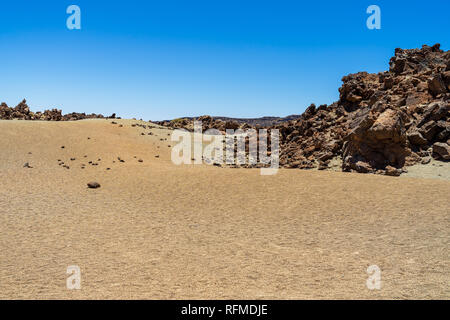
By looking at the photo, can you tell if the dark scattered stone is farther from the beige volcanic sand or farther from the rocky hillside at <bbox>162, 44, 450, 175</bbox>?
the rocky hillside at <bbox>162, 44, 450, 175</bbox>

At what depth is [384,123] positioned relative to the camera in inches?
583

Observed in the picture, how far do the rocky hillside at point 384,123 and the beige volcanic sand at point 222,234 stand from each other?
10.7 ft

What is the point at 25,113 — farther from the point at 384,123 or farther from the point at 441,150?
the point at 441,150

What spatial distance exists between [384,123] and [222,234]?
33.0 feet

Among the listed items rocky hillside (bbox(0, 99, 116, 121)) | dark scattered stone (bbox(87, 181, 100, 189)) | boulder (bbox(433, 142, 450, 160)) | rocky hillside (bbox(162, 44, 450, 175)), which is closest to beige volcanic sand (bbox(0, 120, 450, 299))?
dark scattered stone (bbox(87, 181, 100, 189))

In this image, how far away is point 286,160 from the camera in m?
22.6

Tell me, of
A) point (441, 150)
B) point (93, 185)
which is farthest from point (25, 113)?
point (441, 150)

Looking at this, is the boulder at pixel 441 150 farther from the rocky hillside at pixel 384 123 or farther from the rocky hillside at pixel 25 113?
the rocky hillside at pixel 25 113

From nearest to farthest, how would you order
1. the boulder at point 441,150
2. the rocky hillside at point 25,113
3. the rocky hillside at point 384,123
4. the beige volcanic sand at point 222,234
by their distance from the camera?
1. the beige volcanic sand at point 222,234
2. the boulder at point 441,150
3. the rocky hillside at point 384,123
4. the rocky hillside at point 25,113

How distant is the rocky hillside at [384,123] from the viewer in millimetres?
15281

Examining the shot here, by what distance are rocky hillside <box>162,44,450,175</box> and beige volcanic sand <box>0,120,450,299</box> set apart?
10.7ft

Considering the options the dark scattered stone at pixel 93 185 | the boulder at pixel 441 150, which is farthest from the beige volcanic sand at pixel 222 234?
the boulder at pixel 441 150

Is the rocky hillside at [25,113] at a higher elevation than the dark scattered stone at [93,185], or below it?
higher

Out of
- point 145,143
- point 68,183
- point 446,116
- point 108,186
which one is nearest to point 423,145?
point 446,116
